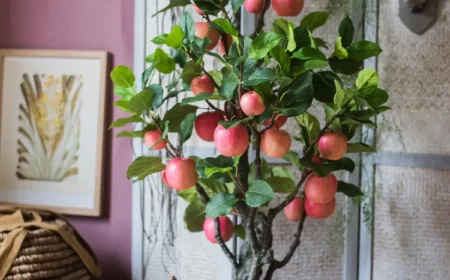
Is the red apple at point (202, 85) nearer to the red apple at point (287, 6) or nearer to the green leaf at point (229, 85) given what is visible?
the green leaf at point (229, 85)

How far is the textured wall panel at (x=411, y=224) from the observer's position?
127 cm

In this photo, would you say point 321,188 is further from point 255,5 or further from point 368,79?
point 255,5

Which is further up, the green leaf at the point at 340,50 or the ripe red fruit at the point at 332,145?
the green leaf at the point at 340,50

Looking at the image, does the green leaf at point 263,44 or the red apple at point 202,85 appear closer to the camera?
the green leaf at point 263,44

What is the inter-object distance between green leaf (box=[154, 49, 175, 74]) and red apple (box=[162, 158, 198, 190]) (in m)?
0.17

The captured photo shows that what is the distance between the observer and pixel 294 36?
848 mm

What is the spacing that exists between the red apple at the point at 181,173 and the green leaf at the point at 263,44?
228 mm

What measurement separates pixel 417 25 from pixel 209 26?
634 mm

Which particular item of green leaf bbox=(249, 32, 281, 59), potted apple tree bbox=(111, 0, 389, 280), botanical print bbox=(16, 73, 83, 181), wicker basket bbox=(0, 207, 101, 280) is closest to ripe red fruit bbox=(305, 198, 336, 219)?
potted apple tree bbox=(111, 0, 389, 280)

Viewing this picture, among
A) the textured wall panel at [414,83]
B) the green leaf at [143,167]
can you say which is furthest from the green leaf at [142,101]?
the textured wall panel at [414,83]

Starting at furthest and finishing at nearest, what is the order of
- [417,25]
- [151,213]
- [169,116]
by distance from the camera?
1. [151,213]
2. [417,25]
3. [169,116]

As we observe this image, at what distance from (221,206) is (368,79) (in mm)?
349

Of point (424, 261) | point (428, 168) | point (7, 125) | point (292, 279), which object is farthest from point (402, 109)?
point (7, 125)

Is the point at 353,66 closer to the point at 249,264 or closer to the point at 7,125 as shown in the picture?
the point at 249,264
